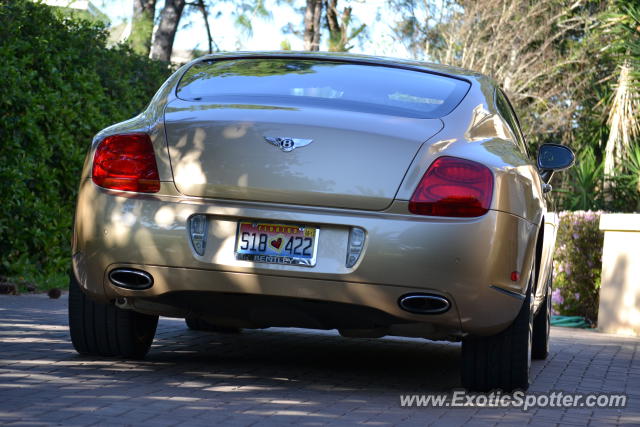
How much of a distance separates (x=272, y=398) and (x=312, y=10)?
907 inches

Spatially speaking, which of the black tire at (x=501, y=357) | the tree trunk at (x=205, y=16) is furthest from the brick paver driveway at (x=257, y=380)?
the tree trunk at (x=205, y=16)

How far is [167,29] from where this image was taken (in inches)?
751

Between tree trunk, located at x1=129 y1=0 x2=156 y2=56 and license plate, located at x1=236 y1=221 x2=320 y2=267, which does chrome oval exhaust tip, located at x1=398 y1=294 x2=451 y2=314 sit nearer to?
license plate, located at x1=236 y1=221 x2=320 y2=267

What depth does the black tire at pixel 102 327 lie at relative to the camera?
5.33m

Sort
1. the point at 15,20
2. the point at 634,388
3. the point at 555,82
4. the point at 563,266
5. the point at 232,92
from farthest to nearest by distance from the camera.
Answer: the point at 555,82 < the point at 563,266 < the point at 15,20 < the point at 634,388 < the point at 232,92

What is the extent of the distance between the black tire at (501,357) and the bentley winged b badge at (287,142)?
1.26 meters

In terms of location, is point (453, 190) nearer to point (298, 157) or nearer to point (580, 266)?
point (298, 157)

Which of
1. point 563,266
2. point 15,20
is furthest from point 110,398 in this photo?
point 563,266

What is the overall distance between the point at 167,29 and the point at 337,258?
15.3 metres

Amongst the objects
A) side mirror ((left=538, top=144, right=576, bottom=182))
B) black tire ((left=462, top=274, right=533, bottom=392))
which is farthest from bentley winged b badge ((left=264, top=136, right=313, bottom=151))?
side mirror ((left=538, top=144, right=576, bottom=182))

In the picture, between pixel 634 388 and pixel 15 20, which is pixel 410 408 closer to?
pixel 634 388

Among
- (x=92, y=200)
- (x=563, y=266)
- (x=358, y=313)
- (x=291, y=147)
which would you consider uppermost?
(x=291, y=147)

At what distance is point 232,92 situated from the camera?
5.16 m

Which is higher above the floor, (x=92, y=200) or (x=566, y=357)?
(x=92, y=200)
